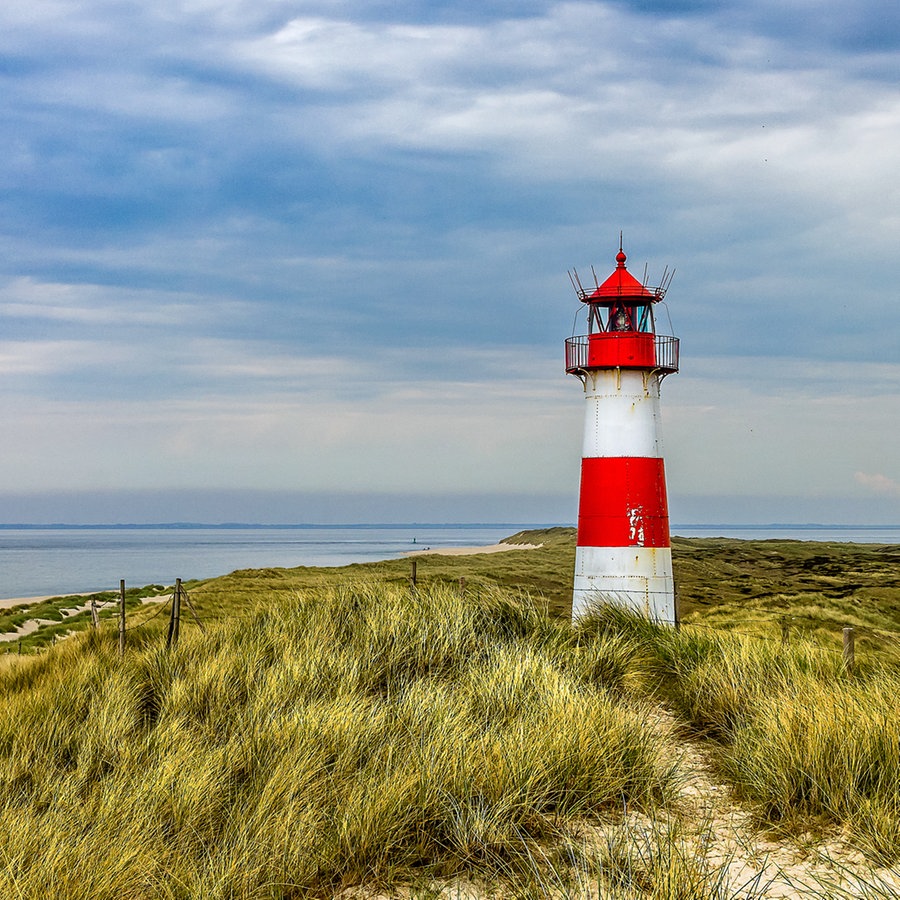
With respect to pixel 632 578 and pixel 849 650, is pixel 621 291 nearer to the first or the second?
pixel 632 578

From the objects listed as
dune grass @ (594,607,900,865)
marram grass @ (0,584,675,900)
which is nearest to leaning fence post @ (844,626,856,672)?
dune grass @ (594,607,900,865)

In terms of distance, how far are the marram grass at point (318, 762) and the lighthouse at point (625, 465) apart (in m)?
4.45

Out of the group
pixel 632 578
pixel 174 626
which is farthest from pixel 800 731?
pixel 174 626

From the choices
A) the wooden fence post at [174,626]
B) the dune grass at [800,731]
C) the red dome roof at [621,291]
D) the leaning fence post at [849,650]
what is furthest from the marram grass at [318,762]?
the red dome roof at [621,291]

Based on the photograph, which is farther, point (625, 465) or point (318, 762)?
point (625, 465)

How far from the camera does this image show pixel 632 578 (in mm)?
13531

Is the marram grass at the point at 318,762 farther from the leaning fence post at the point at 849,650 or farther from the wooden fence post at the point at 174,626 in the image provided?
the leaning fence post at the point at 849,650

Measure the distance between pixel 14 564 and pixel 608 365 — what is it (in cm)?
9883

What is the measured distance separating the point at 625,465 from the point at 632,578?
5.59ft

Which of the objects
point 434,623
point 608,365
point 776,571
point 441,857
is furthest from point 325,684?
point 776,571

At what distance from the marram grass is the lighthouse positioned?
4451 millimetres

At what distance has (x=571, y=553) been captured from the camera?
49.0 metres

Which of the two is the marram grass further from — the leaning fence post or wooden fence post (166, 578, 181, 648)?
the leaning fence post

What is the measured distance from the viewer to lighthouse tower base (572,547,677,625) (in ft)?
44.2
